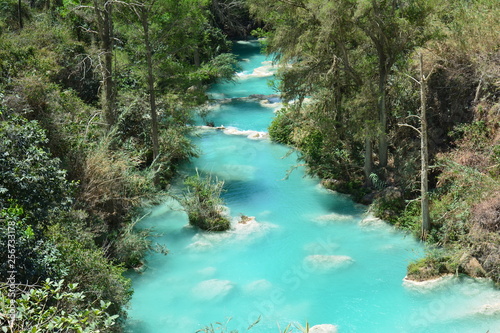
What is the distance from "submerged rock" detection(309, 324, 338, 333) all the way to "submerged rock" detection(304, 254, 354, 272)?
2407 mm

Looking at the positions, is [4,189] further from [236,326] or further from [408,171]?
[408,171]

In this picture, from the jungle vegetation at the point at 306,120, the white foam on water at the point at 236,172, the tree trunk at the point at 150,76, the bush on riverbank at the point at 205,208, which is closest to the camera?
the jungle vegetation at the point at 306,120

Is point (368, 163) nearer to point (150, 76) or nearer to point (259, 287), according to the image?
point (259, 287)

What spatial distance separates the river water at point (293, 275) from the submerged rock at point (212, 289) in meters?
0.03

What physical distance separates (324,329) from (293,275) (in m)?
2.45

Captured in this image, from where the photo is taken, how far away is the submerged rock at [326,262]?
14.0 metres

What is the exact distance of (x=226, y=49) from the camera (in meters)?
38.3

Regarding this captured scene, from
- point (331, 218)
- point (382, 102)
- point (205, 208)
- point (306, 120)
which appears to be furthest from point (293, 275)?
point (306, 120)

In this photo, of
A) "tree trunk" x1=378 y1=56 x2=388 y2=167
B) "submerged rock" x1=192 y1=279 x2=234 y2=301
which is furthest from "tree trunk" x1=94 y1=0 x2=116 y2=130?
"tree trunk" x1=378 y1=56 x2=388 y2=167

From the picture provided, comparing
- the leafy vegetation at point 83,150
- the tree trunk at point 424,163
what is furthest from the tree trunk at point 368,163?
the leafy vegetation at point 83,150

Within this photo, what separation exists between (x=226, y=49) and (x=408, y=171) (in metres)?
24.6

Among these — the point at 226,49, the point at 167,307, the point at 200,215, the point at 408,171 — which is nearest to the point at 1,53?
the point at 200,215

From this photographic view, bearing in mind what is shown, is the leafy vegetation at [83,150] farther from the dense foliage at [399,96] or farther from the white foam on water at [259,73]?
the white foam on water at [259,73]

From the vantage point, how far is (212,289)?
1323 cm
